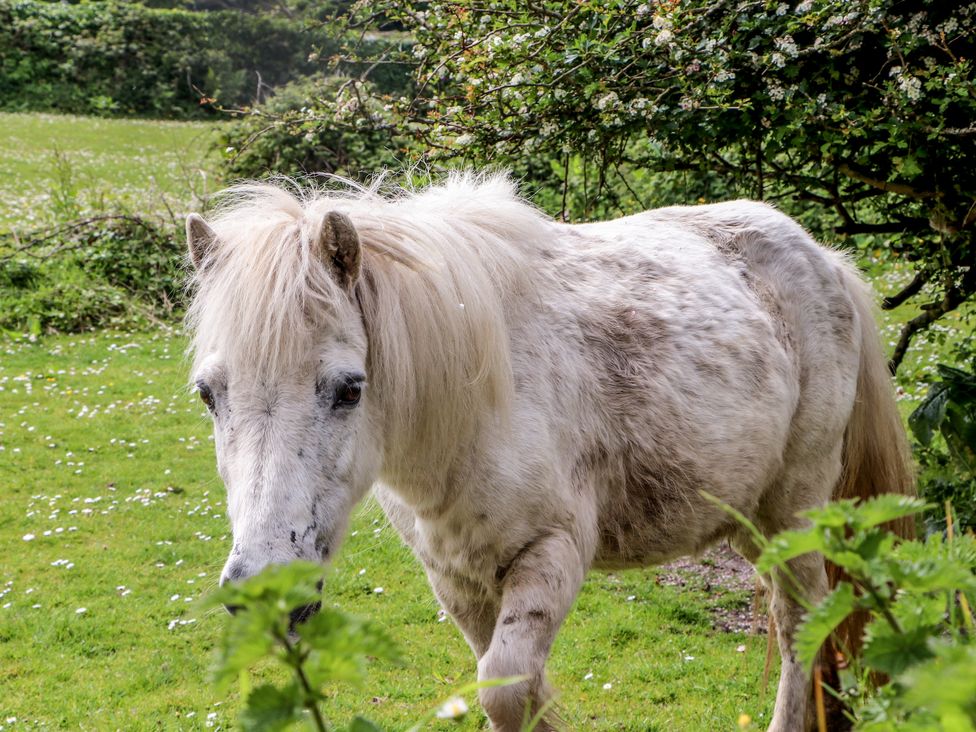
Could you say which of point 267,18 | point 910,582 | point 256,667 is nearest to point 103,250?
point 256,667

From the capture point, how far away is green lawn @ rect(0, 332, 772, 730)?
14.7 ft

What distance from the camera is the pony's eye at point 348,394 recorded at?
7.89 feet

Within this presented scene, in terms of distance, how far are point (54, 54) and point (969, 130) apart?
93.6ft

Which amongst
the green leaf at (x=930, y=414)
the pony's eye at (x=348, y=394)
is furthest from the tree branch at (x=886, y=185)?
the pony's eye at (x=348, y=394)

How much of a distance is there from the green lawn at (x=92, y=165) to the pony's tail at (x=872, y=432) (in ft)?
28.6

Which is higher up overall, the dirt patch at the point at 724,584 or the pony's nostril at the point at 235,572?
the pony's nostril at the point at 235,572

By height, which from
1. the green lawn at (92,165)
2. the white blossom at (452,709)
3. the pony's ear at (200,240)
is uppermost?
the pony's ear at (200,240)

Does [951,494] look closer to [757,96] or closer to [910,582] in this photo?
[757,96]

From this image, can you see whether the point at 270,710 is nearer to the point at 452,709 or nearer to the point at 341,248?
the point at 452,709

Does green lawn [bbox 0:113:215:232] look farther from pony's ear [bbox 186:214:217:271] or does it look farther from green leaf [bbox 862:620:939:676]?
green leaf [bbox 862:620:939:676]

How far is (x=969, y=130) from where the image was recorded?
3.97 m

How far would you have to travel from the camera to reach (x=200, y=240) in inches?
109

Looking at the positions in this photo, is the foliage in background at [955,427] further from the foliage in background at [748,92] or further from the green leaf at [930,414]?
the foliage in background at [748,92]

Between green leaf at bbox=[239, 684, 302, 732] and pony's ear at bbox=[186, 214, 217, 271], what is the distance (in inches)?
75.5
